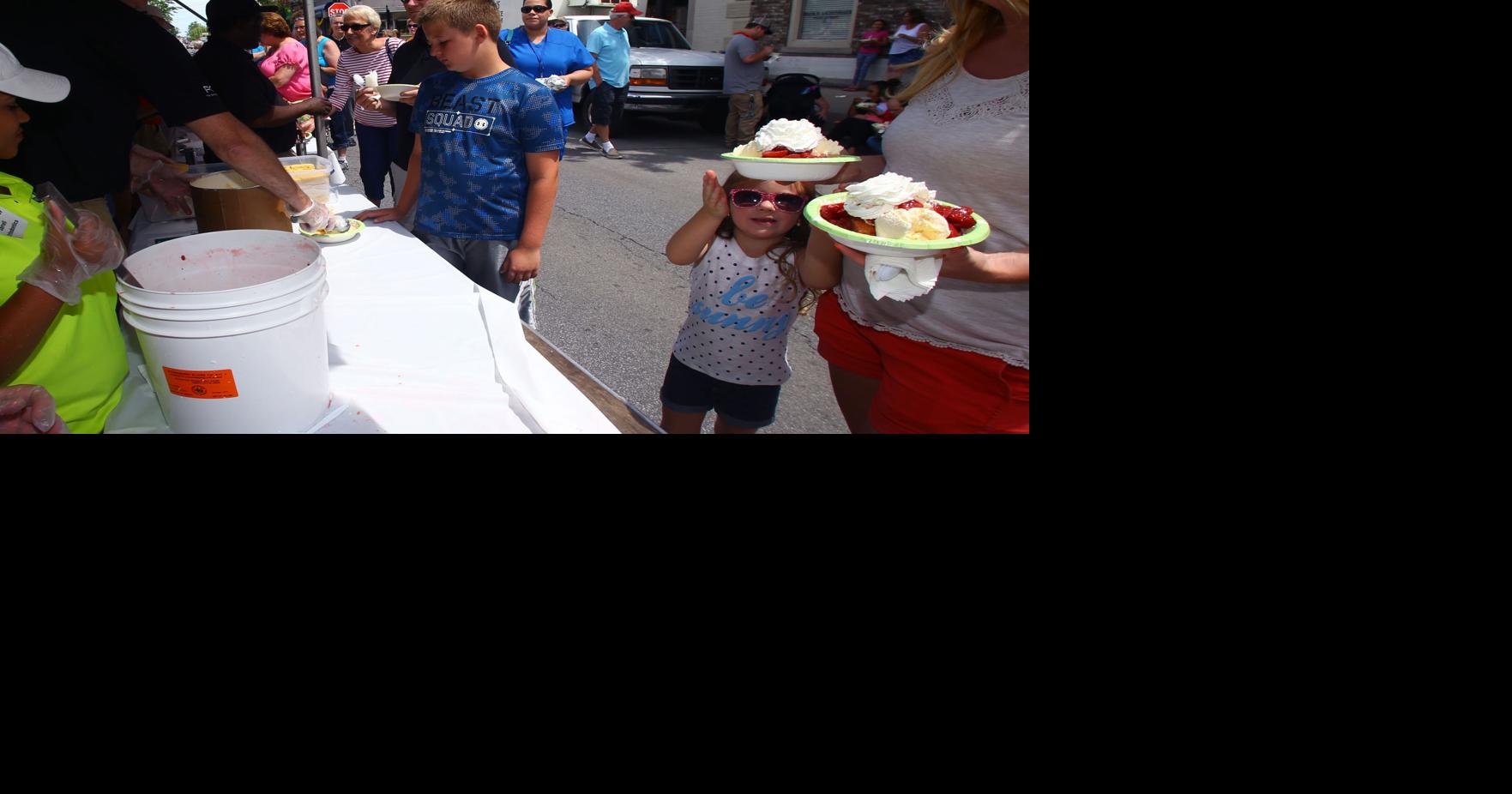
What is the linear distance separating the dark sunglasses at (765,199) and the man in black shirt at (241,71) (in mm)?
2823

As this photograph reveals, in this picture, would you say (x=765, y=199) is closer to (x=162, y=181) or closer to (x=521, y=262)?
(x=521, y=262)

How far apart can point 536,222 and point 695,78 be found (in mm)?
8765

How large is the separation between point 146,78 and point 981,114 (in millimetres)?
2163

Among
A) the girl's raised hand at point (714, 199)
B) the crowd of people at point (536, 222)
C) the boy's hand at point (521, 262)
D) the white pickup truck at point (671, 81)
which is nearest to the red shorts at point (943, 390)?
the crowd of people at point (536, 222)

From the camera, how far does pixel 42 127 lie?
5.98 ft

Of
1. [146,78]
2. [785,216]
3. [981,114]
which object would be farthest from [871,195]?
[146,78]

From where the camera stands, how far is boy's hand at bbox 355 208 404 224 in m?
2.89

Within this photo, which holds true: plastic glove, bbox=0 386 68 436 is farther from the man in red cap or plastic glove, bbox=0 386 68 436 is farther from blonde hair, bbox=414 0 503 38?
the man in red cap

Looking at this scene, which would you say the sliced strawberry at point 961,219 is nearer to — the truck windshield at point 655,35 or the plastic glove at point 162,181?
the plastic glove at point 162,181

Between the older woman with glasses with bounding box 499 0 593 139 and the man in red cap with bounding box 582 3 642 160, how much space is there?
1610 mm

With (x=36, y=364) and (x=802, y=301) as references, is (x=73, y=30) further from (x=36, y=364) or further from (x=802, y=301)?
(x=802, y=301)

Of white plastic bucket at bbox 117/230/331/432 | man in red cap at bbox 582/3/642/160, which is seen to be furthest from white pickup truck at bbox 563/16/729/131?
white plastic bucket at bbox 117/230/331/432

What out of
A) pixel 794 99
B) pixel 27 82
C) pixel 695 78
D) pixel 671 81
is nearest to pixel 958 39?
pixel 27 82

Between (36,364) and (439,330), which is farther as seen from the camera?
(439,330)
